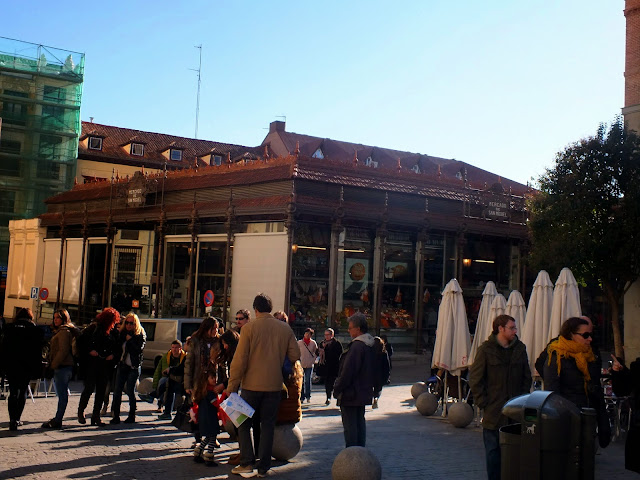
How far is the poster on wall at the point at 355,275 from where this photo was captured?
29.9m

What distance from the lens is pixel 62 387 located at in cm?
1217

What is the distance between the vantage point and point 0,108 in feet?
163

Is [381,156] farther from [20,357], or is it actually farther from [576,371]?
[576,371]

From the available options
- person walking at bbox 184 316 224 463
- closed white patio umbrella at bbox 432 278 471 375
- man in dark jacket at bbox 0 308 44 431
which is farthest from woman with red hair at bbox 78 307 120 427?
closed white patio umbrella at bbox 432 278 471 375

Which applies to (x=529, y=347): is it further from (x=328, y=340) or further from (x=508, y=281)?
(x=508, y=281)

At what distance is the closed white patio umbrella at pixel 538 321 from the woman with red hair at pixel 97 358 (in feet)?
23.0

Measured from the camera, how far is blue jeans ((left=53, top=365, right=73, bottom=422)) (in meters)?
12.0

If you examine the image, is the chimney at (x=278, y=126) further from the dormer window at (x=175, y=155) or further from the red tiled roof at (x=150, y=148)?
the dormer window at (x=175, y=155)

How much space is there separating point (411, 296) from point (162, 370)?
18.5m

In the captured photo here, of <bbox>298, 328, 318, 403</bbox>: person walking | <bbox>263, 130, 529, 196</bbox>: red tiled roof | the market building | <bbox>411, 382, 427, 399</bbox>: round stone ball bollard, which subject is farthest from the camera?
<bbox>263, 130, 529, 196</bbox>: red tiled roof

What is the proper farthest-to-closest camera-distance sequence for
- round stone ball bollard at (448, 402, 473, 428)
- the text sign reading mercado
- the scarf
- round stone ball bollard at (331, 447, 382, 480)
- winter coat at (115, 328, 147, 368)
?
the text sign reading mercado
round stone ball bollard at (448, 402, 473, 428)
winter coat at (115, 328, 147, 368)
the scarf
round stone ball bollard at (331, 447, 382, 480)

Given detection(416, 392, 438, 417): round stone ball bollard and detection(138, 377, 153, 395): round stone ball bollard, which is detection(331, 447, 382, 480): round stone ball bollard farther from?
detection(138, 377, 153, 395): round stone ball bollard

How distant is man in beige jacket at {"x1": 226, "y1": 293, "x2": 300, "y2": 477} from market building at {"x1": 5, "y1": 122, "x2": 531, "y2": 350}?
18863mm

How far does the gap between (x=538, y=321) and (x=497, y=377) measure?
6.66 m
